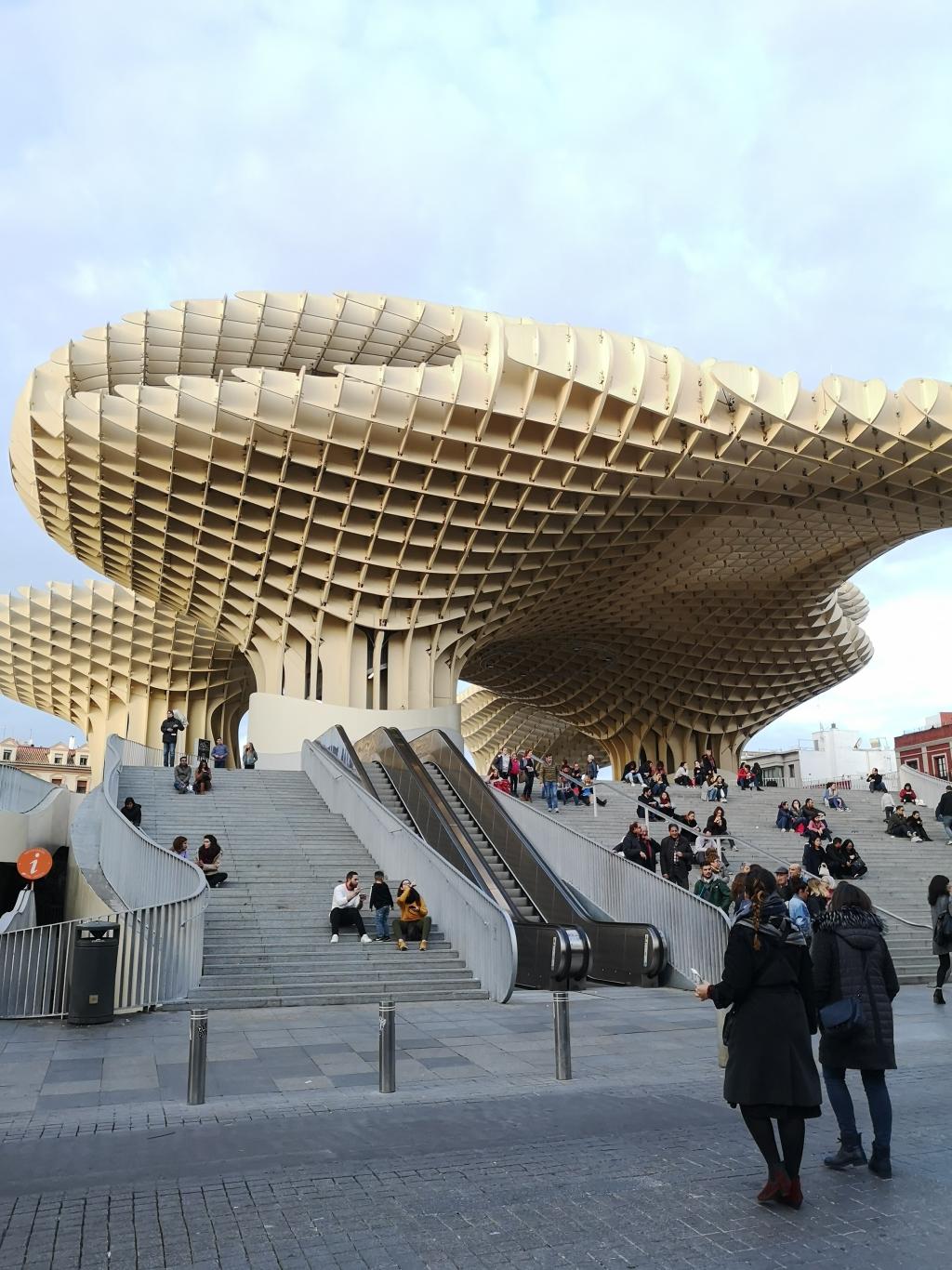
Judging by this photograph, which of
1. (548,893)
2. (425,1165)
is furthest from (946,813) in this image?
(425,1165)

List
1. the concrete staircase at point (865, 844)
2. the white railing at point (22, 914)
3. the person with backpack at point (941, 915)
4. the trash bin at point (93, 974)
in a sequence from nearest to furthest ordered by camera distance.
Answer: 1. the trash bin at point (93, 974)
2. the person with backpack at point (941, 915)
3. the concrete staircase at point (865, 844)
4. the white railing at point (22, 914)

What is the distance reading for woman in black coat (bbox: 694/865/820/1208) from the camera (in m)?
4.34

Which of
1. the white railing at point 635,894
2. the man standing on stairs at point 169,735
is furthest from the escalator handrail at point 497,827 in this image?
the man standing on stairs at point 169,735

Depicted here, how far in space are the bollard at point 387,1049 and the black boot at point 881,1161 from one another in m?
3.13

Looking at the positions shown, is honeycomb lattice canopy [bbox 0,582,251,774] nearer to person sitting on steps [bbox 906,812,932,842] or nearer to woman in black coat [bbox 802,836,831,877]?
person sitting on steps [bbox 906,812,932,842]

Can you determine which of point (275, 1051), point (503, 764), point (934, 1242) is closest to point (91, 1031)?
point (275, 1051)

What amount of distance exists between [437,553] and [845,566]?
15662 millimetres

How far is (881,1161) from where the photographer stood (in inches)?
189

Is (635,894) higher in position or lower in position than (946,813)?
lower

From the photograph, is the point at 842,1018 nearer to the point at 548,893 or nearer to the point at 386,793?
the point at 548,893

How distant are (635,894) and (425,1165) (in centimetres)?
952

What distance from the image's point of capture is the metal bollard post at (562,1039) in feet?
23.5

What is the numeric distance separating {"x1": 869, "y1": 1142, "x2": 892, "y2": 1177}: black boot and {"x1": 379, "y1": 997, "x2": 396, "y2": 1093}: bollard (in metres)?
3.13

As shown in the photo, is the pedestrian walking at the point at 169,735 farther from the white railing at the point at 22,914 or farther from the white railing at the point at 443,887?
the white railing at the point at 22,914
